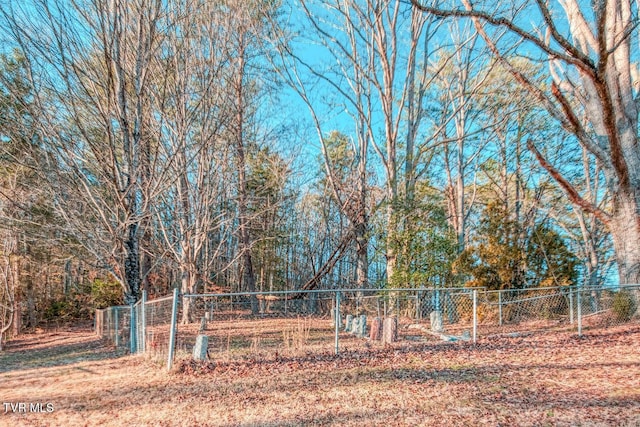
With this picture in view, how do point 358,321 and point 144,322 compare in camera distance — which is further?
point 358,321

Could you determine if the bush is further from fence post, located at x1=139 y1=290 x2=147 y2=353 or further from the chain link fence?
fence post, located at x1=139 y1=290 x2=147 y2=353

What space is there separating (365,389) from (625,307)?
692cm

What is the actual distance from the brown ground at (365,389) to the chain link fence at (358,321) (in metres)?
0.48

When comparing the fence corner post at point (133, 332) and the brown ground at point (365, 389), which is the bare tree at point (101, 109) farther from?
the brown ground at point (365, 389)

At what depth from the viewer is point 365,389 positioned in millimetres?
4258

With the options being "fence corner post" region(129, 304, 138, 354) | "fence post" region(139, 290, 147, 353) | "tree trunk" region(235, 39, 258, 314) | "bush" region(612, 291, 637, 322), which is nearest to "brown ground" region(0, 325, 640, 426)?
"fence post" region(139, 290, 147, 353)

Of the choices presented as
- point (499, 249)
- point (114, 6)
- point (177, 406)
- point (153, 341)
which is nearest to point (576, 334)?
point (499, 249)

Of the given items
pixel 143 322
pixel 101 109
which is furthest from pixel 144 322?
pixel 101 109

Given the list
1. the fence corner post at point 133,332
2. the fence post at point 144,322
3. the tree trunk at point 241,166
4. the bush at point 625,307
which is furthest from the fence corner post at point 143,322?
the bush at point 625,307

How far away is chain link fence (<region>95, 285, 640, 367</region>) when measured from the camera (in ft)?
20.5

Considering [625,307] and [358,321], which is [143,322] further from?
[625,307]

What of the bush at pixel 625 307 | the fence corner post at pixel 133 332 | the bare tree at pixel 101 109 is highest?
the bare tree at pixel 101 109

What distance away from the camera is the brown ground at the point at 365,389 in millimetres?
3479

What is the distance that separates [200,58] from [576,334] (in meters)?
9.77
